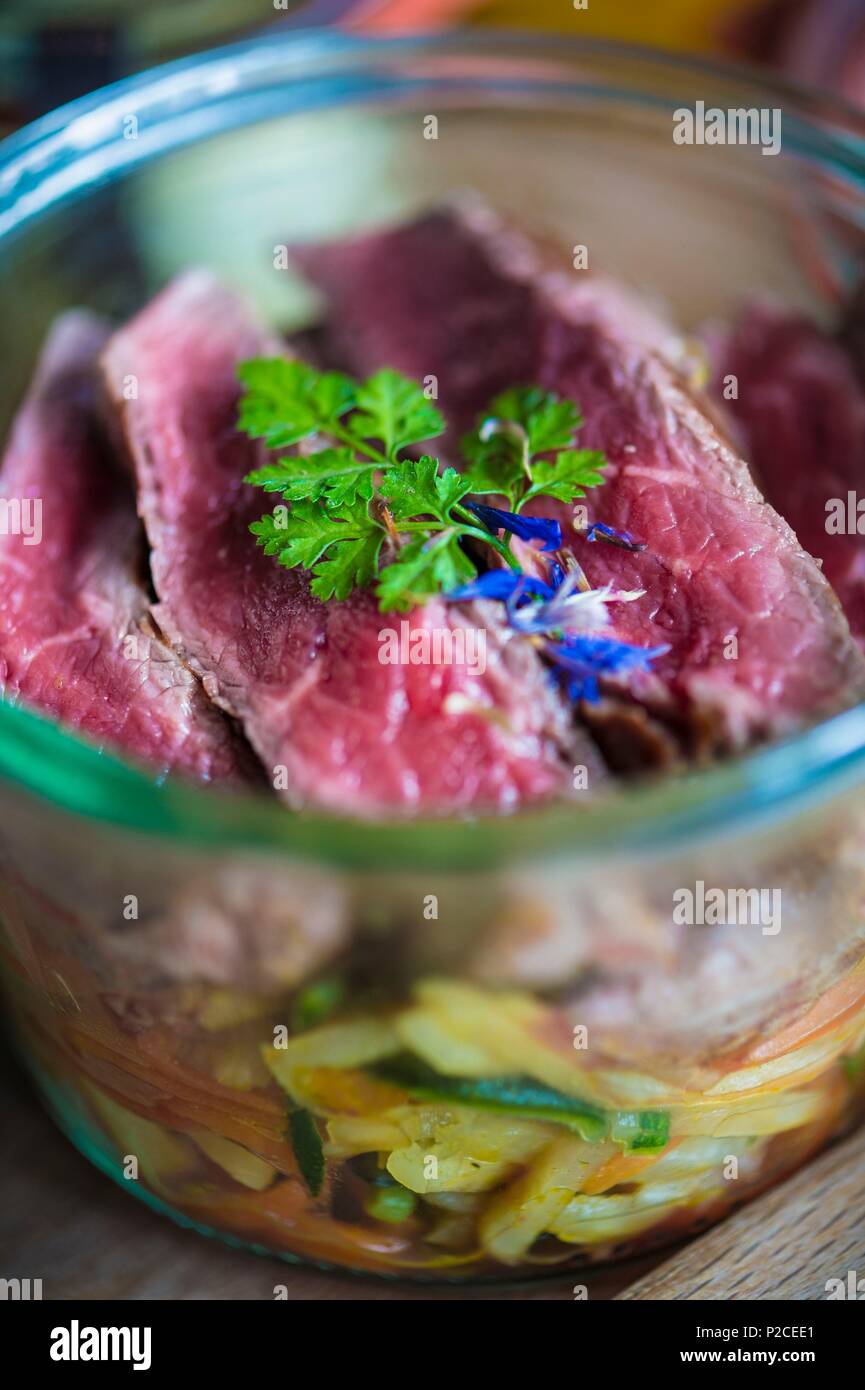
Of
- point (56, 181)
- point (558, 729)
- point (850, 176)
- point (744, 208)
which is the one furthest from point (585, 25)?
point (558, 729)

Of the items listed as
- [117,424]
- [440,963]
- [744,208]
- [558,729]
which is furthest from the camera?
[744,208]

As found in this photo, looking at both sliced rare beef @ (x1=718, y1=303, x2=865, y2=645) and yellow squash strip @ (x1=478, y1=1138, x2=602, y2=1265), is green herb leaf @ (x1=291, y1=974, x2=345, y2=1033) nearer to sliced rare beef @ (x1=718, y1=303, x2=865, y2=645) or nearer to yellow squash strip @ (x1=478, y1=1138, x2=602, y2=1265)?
yellow squash strip @ (x1=478, y1=1138, x2=602, y2=1265)

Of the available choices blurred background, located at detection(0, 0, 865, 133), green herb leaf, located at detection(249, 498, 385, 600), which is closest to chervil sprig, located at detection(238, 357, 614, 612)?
green herb leaf, located at detection(249, 498, 385, 600)

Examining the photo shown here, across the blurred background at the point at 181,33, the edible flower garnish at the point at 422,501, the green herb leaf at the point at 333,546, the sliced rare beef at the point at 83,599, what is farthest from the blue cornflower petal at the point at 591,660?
the blurred background at the point at 181,33

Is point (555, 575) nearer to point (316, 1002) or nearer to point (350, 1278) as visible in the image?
point (316, 1002)

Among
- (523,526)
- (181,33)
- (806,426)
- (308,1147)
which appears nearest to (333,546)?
(523,526)

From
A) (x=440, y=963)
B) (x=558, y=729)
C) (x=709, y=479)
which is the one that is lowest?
(x=440, y=963)
